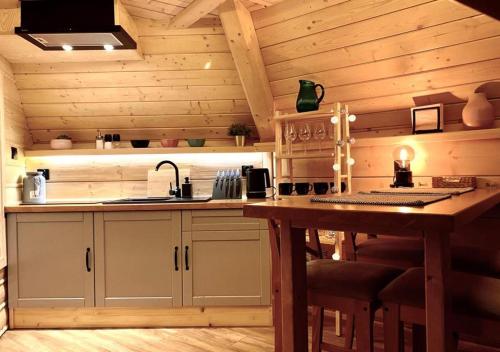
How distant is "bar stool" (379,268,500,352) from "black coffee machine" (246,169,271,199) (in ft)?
6.14

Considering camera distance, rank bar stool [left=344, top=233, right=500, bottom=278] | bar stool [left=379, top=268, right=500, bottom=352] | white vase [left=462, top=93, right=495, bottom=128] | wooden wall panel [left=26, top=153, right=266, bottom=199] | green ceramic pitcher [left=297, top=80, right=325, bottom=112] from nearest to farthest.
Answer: bar stool [left=379, top=268, right=500, bottom=352] < bar stool [left=344, top=233, right=500, bottom=278] < white vase [left=462, top=93, right=495, bottom=128] < green ceramic pitcher [left=297, top=80, right=325, bottom=112] < wooden wall panel [left=26, top=153, right=266, bottom=199]

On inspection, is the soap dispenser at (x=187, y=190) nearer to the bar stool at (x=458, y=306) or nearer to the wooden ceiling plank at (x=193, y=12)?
the wooden ceiling plank at (x=193, y=12)

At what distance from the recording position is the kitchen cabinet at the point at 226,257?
3.04 m

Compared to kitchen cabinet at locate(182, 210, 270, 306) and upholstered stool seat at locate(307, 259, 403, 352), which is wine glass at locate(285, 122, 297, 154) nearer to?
kitchen cabinet at locate(182, 210, 270, 306)

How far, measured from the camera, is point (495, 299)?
125cm

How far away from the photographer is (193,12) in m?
2.86

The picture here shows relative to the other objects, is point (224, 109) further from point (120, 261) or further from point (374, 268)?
point (374, 268)

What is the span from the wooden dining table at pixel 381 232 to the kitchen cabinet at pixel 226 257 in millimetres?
1546

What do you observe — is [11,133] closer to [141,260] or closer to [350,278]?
[141,260]

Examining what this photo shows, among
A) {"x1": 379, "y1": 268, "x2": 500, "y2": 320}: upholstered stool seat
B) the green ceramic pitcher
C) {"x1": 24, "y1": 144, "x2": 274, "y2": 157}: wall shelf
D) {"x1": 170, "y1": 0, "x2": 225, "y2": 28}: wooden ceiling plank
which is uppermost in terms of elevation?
{"x1": 170, "y1": 0, "x2": 225, "y2": 28}: wooden ceiling plank

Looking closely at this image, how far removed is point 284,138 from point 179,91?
3.14ft

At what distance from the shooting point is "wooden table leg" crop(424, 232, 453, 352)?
3.78 ft

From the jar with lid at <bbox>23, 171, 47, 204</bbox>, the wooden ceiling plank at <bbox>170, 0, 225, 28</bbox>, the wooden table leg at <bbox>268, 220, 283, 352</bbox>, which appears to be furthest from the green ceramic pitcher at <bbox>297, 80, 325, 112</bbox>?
the jar with lid at <bbox>23, 171, 47, 204</bbox>

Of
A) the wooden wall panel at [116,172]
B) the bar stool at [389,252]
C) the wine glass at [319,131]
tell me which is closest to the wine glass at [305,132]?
the wine glass at [319,131]
